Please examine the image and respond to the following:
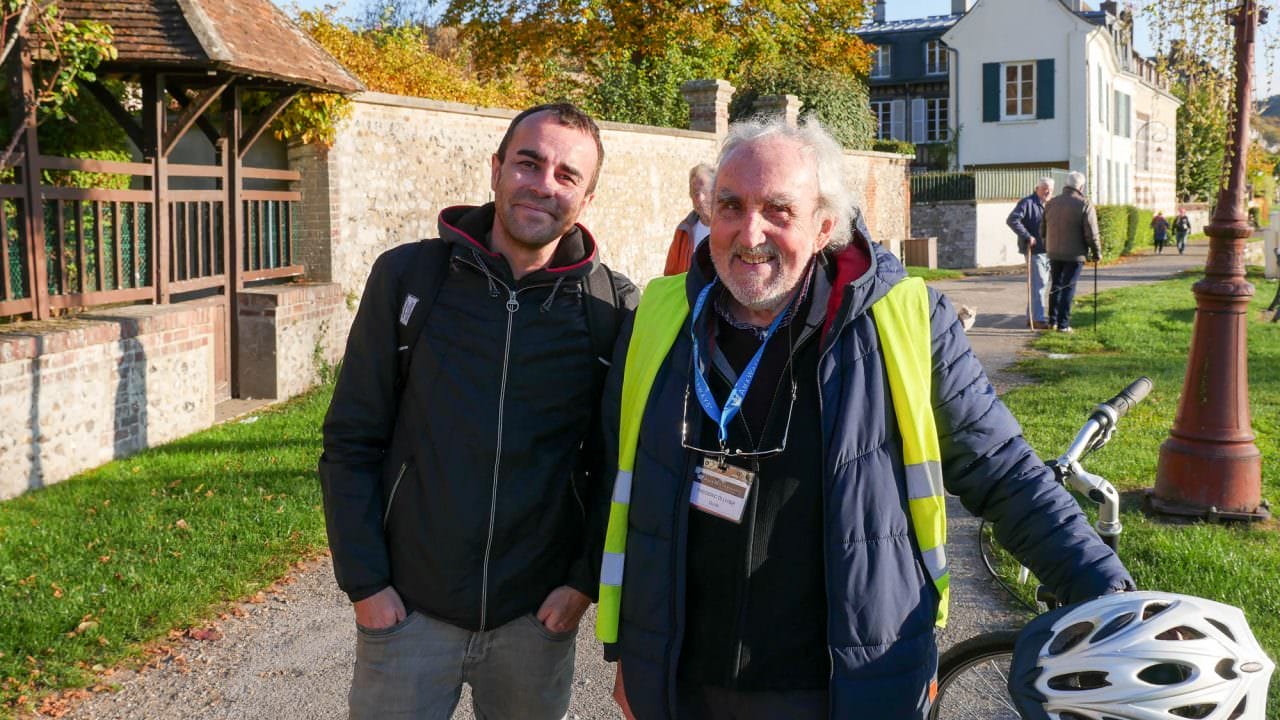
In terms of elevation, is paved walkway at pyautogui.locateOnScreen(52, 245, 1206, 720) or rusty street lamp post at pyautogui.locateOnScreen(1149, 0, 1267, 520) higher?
rusty street lamp post at pyautogui.locateOnScreen(1149, 0, 1267, 520)

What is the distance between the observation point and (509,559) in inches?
108

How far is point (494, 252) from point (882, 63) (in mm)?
54851

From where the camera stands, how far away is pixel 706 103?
20.8m

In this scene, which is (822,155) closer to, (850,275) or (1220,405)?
(850,275)

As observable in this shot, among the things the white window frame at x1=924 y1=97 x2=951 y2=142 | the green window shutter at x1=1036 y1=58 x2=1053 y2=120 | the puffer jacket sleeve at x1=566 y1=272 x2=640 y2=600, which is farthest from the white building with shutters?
the puffer jacket sleeve at x1=566 y1=272 x2=640 y2=600

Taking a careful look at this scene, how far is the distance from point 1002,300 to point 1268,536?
580 inches

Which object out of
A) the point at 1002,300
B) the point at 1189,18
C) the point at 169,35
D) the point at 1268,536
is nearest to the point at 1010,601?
the point at 1268,536

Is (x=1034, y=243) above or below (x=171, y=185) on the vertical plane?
below

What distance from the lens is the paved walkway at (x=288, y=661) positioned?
4.36 metres

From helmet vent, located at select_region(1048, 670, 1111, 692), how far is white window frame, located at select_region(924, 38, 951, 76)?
5407 cm

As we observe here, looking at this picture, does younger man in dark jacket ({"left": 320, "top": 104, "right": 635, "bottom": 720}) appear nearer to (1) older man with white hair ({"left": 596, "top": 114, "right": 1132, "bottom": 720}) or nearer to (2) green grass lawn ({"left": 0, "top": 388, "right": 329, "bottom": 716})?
(1) older man with white hair ({"left": 596, "top": 114, "right": 1132, "bottom": 720})

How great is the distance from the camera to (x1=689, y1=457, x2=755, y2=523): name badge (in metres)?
2.35

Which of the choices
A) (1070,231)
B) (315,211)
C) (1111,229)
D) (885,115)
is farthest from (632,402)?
(885,115)

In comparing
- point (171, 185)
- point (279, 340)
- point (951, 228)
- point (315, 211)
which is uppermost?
point (951, 228)
